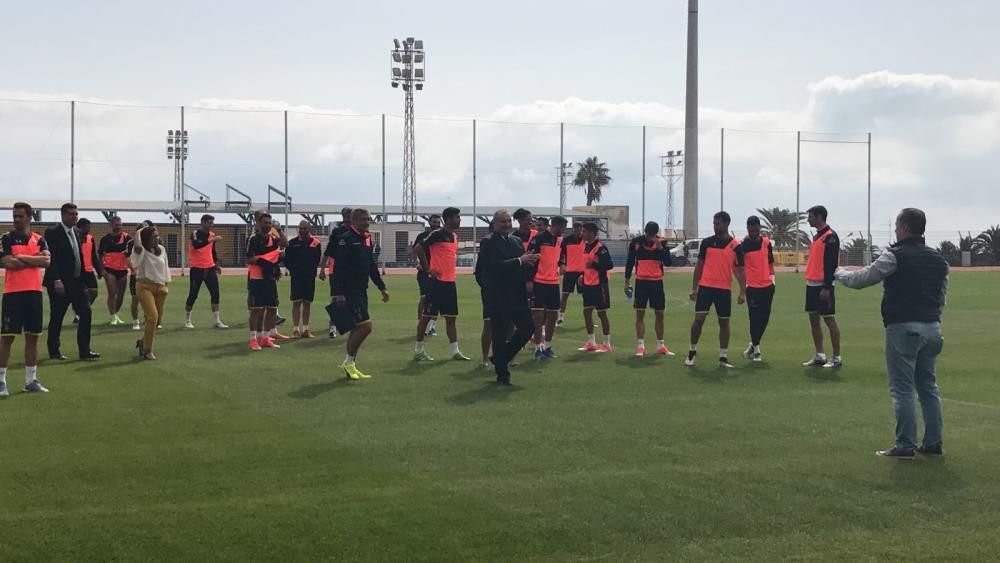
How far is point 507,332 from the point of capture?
1126cm

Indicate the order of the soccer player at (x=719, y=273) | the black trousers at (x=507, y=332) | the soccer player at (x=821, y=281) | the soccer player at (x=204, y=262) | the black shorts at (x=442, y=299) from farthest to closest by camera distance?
the soccer player at (x=204, y=262) < the black shorts at (x=442, y=299) < the soccer player at (x=719, y=273) < the soccer player at (x=821, y=281) < the black trousers at (x=507, y=332)

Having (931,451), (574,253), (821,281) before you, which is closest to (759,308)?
(821,281)

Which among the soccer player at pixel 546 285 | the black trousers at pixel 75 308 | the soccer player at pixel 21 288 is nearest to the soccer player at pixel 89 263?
the black trousers at pixel 75 308

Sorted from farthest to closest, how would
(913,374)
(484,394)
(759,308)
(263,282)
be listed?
(263,282), (759,308), (484,394), (913,374)

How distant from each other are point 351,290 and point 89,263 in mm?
6032

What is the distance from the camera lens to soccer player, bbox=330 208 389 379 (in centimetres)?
1129

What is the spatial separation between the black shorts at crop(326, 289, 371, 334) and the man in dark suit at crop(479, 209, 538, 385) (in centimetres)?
158

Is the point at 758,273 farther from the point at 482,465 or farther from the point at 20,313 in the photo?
the point at 20,313

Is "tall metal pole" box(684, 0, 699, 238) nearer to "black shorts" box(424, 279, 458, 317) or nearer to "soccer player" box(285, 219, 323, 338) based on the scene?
"soccer player" box(285, 219, 323, 338)

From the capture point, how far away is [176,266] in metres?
42.9

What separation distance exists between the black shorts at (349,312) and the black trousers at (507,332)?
165cm

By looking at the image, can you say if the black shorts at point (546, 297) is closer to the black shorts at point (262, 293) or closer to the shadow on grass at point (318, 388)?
the shadow on grass at point (318, 388)

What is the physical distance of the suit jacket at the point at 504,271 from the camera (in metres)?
11.3

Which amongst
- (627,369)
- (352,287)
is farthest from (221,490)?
(627,369)
